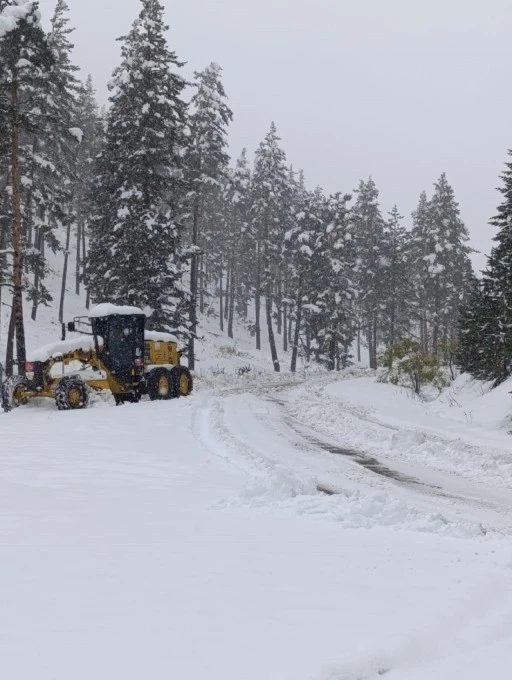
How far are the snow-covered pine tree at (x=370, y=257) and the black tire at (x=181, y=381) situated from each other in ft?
107

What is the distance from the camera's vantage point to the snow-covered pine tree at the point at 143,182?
23719 millimetres

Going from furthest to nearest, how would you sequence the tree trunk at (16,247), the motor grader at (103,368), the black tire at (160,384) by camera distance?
the black tire at (160,384), the tree trunk at (16,247), the motor grader at (103,368)

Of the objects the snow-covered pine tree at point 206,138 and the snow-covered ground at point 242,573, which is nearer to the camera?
the snow-covered ground at point 242,573

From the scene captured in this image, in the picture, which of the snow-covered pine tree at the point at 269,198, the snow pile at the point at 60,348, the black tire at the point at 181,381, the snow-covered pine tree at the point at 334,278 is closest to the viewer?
the snow pile at the point at 60,348

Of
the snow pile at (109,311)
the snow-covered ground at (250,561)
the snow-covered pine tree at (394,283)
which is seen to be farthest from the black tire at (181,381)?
the snow-covered pine tree at (394,283)

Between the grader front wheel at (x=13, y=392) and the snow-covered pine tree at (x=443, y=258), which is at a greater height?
the snow-covered pine tree at (x=443, y=258)

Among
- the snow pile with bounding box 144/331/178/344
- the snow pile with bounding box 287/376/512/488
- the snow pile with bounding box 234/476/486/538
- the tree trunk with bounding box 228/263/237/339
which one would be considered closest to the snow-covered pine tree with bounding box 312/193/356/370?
the tree trunk with bounding box 228/263/237/339

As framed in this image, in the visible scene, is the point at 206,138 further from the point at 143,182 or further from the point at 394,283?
the point at 394,283

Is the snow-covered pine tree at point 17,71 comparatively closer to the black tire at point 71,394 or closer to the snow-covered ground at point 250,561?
the black tire at point 71,394

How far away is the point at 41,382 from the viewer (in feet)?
55.6

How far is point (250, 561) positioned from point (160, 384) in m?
15.2

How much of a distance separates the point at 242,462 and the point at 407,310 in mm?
47678

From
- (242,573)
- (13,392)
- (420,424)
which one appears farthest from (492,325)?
(242,573)

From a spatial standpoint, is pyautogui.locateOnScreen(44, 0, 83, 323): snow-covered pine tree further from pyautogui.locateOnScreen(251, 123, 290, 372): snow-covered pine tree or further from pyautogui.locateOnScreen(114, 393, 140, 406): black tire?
pyautogui.locateOnScreen(251, 123, 290, 372): snow-covered pine tree
